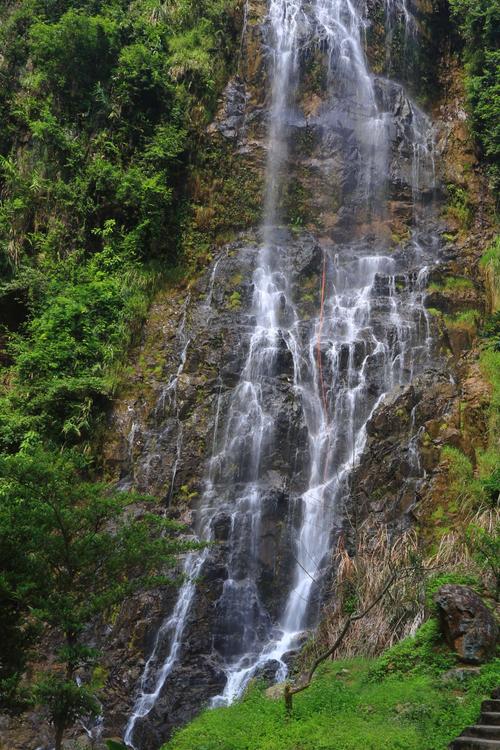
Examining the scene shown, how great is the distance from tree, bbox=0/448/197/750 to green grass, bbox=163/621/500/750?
1856 millimetres

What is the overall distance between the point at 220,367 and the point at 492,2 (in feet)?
43.9

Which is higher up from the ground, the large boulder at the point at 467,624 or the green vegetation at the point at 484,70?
the green vegetation at the point at 484,70

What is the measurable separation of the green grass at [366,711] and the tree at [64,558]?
1.86 meters

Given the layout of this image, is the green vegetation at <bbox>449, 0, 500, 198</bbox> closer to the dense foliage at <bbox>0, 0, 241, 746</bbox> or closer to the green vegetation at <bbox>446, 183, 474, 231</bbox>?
the green vegetation at <bbox>446, 183, 474, 231</bbox>

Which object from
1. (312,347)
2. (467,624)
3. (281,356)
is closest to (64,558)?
(467,624)

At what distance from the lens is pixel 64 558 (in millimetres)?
7277

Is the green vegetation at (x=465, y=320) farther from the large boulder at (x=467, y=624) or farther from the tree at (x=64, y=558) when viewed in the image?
the tree at (x=64, y=558)

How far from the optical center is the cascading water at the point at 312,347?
11.0 metres

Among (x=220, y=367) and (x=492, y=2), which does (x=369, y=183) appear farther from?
(x=220, y=367)

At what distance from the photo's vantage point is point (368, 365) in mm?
14203

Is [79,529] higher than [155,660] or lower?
higher

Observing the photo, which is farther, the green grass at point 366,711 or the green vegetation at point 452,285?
the green vegetation at point 452,285

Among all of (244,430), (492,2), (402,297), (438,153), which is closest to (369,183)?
(438,153)

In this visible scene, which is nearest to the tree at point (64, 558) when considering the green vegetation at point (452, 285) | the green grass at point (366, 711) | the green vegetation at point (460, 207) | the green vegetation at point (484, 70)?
the green grass at point (366, 711)
